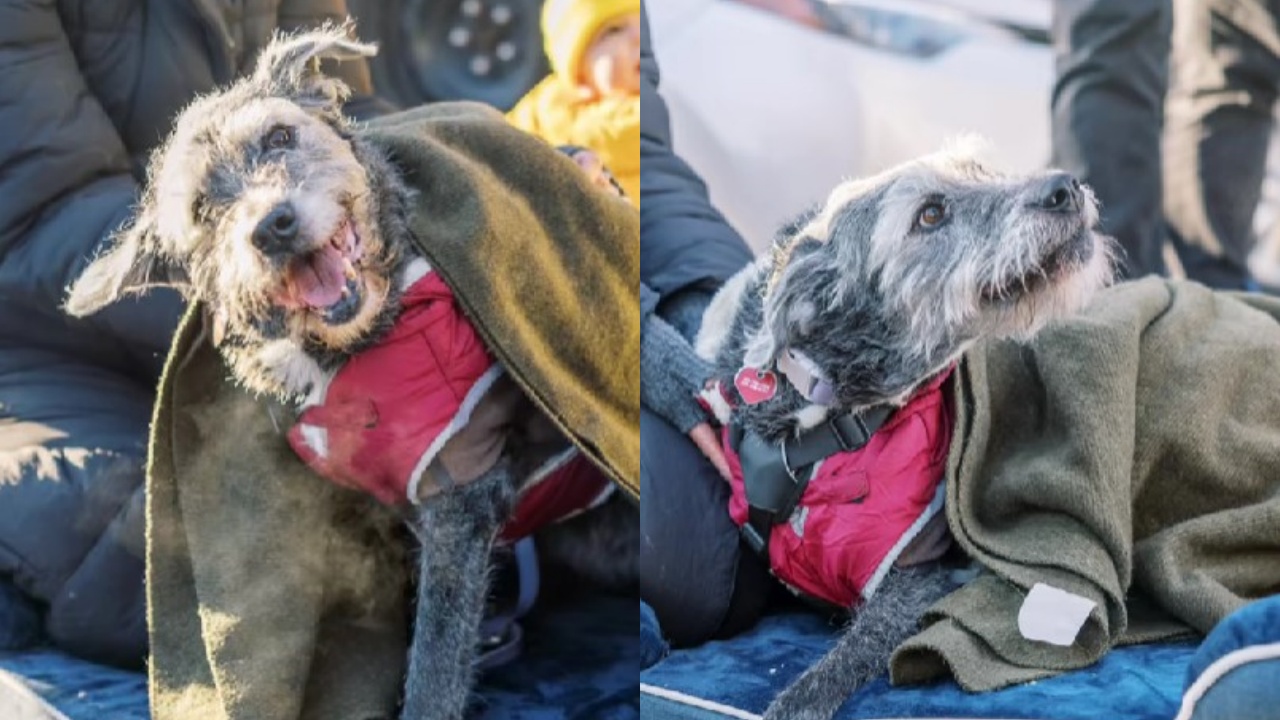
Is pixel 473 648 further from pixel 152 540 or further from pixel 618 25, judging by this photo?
pixel 618 25

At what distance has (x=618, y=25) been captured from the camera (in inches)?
98.9

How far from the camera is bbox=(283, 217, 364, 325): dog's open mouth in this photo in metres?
2.33

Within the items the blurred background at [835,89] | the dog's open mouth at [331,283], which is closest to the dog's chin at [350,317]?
the dog's open mouth at [331,283]

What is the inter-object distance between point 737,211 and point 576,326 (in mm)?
458

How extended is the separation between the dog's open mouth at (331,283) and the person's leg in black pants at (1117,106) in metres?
1.54

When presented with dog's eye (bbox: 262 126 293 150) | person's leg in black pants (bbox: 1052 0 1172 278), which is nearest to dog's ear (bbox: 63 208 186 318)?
dog's eye (bbox: 262 126 293 150)

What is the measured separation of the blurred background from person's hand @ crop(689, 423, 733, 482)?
1.45 feet

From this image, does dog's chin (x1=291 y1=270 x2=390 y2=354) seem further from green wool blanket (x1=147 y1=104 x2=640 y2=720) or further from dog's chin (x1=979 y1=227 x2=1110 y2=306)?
dog's chin (x1=979 y1=227 x2=1110 y2=306)

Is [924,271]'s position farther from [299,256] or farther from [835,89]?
[299,256]

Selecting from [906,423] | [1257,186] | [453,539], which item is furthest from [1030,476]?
[1257,186]

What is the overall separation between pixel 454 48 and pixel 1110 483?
1.46 metres

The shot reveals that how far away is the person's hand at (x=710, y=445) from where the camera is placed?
2580 mm

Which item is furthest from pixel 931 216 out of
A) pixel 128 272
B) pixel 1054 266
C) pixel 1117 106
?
pixel 128 272

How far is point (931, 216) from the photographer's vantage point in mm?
2391
